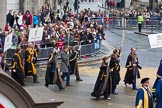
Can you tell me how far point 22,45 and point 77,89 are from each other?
405cm

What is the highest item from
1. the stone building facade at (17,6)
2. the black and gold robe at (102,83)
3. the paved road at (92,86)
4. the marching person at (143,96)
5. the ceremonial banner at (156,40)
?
the stone building facade at (17,6)

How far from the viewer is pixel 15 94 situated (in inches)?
137

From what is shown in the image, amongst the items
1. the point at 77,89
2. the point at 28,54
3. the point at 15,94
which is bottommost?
the point at 77,89

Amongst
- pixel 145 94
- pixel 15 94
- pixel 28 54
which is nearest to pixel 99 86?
pixel 28 54

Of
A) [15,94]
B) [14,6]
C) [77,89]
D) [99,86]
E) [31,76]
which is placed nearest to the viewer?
[15,94]

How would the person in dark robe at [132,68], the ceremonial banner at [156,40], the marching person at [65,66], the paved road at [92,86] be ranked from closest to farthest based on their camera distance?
the ceremonial banner at [156,40]
the paved road at [92,86]
the person in dark robe at [132,68]
the marching person at [65,66]

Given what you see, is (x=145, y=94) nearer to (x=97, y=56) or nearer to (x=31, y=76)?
(x=31, y=76)

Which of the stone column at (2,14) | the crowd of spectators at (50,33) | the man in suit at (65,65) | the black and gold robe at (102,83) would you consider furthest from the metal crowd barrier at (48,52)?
the stone column at (2,14)

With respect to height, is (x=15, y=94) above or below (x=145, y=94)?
above

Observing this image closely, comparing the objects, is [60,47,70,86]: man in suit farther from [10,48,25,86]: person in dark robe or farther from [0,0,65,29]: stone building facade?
[0,0,65,29]: stone building facade

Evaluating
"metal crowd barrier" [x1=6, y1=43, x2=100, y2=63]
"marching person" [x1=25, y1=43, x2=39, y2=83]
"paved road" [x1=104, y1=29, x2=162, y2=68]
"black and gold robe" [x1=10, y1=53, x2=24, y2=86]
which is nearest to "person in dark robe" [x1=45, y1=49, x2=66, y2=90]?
"black and gold robe" [x1=10, y1=53, x2=24, y2=86]

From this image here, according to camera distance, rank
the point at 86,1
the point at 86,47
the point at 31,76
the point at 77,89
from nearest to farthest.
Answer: the point at 77,89 → the point at 31,76 → the point at 86,47 → the point at 86,1

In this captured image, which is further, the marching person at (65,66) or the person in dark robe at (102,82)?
the marching person at (65,66)

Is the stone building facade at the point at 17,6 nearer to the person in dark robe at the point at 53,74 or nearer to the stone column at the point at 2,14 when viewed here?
the stone column at the point at 2,14
